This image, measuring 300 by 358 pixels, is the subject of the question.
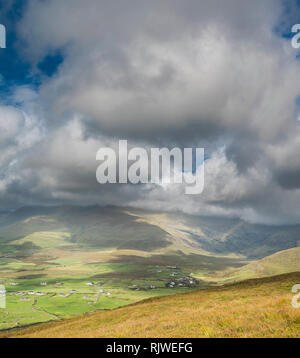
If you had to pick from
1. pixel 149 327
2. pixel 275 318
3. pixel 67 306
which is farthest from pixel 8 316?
pixel 275 318
